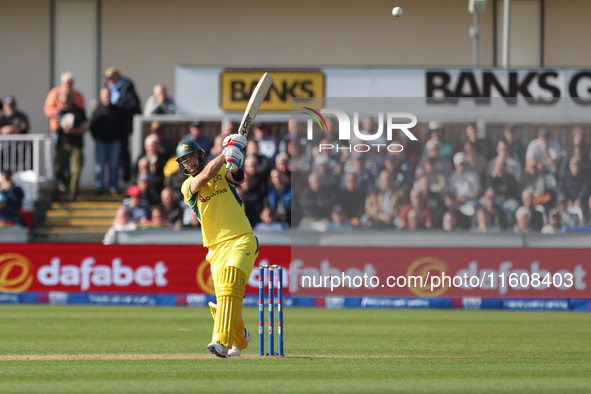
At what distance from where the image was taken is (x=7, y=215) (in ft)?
68.4

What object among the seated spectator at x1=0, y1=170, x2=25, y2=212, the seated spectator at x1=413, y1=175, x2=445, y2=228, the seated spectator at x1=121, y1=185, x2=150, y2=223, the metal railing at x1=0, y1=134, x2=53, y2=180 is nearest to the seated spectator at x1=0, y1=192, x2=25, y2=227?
the seated spectator at x1=0, y1=170, x2=25, y2=212

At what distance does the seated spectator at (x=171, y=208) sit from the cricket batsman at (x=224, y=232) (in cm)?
988

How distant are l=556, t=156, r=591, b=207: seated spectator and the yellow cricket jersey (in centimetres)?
946

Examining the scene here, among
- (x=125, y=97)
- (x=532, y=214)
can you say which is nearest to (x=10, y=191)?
(x=125, y=97)

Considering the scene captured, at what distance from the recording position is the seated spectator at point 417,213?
19.0 meters

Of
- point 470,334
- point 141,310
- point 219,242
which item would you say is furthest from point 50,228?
point 219,242

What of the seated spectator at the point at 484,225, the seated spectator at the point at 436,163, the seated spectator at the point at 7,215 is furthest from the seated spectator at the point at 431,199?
the seated spectator at the point at 7,215

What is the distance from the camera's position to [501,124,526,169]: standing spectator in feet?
62.5

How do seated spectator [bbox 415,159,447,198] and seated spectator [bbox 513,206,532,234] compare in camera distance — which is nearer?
seated spectator [bbox 513,206,532,234]

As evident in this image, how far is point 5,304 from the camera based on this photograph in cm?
1919

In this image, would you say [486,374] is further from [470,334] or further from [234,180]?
[470,334]

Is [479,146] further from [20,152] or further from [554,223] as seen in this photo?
[20,152]

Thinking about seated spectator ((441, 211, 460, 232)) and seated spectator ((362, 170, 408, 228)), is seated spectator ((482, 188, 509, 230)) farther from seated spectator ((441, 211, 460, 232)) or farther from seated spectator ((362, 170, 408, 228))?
seated spectator ((362, 170, 408, 228))

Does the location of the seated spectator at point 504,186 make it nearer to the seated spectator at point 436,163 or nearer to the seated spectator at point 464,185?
the seated spectator at point 464,185
